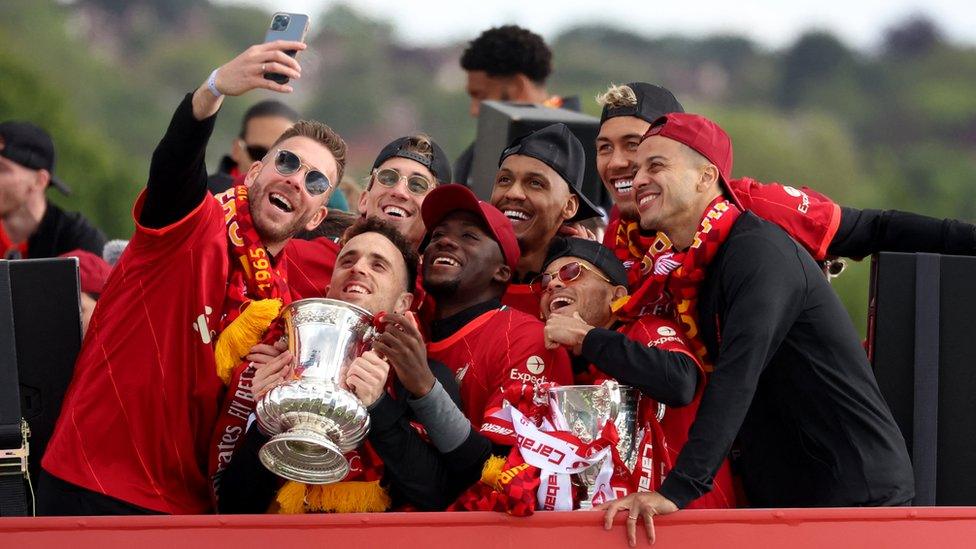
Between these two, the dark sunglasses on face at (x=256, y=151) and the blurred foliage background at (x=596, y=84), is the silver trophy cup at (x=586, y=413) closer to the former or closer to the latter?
the dark sunglasses on face at (x=256, y=151)

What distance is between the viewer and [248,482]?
13.2ft

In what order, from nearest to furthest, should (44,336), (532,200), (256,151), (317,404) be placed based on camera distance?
1. (317,404)
2. (44,336)
3. (532,200)
4. (256,151)

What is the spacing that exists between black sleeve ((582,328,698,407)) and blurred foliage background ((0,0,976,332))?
1005 inches

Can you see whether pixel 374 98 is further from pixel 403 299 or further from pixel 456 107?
pixel 403 299

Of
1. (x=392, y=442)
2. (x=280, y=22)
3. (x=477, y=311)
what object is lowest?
(x=392, y=442)

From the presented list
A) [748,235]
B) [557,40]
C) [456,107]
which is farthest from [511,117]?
[557,40]

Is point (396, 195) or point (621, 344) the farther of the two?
point (396, 195)

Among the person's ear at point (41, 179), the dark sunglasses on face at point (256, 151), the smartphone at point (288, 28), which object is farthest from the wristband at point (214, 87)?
the person's ear at point (41, 179)

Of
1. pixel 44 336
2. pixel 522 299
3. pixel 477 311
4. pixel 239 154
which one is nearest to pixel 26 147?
pixel 239 154

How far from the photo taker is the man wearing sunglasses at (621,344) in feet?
12.9

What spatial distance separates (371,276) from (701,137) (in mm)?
1114

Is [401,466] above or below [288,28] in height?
below

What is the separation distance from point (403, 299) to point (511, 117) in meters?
1.69

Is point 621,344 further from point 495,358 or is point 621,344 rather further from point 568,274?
point 568,274
